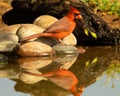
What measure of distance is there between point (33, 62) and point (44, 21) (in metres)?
2.03

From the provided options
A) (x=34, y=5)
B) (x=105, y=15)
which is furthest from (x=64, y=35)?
(x=105, y=15)

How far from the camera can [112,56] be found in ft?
31.2

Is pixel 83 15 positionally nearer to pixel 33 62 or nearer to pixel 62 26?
pixel 62 26

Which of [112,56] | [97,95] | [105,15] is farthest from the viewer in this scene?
[105,15]

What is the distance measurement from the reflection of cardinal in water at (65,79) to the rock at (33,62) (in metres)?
0.50

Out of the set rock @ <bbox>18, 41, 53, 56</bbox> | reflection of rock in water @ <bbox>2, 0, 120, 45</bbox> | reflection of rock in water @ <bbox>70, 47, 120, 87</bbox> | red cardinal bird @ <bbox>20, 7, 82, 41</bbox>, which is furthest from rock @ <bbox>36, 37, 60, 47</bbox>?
reflection of rock in water @ <bbox>2, 0, 120, 45</bbox>

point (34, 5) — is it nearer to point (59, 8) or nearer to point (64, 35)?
point (59, 8)

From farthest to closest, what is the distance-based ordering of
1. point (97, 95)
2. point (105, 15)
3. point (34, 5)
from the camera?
point (105, 15) → point (34, 5) → point (97, 95)

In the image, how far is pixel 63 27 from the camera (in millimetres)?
9508

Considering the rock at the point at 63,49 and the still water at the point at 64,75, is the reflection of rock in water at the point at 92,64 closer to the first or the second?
the still water at the point at 64,75

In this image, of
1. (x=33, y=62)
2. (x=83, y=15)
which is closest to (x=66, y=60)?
(x=33, y=62)

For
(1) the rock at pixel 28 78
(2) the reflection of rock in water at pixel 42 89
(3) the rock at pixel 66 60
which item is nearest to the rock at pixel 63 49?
(3) the rock at pixel 66 60

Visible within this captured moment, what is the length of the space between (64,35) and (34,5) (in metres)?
1.89

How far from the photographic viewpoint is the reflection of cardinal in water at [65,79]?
6826mm
